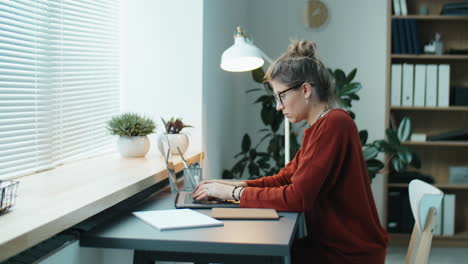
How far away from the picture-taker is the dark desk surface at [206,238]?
4.70 ft

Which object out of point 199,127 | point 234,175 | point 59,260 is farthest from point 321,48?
point 59,260

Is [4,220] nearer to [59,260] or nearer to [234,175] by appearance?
[59,260]

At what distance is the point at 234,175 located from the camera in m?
3.83

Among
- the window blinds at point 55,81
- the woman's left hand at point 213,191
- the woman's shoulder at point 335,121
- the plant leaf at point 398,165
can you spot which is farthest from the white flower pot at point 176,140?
the plant leaf at point 398,165

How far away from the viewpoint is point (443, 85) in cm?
412

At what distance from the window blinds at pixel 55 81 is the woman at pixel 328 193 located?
2.32ft

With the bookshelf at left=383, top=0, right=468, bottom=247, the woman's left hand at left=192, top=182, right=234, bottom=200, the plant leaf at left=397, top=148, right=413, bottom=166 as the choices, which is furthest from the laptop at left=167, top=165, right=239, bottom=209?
the bookshelf at left=383, top=0, right=468, bottom=247

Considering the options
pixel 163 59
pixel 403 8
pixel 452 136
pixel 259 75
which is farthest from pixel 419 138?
pixel 163 59

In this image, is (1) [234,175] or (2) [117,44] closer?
(2) [117,44]

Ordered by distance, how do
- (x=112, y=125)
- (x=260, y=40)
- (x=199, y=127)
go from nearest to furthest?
1. (x=112, y=125)
2. (x=199, y=127)
3. (x=260, y=40)

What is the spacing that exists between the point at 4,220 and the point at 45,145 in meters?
0.94

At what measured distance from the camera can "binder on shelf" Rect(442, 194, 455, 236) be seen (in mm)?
4168

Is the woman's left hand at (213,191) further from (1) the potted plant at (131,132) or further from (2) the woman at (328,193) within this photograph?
(1) the potted plant at (131,132)

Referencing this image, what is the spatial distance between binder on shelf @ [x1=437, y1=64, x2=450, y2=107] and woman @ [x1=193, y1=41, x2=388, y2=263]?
250cm
